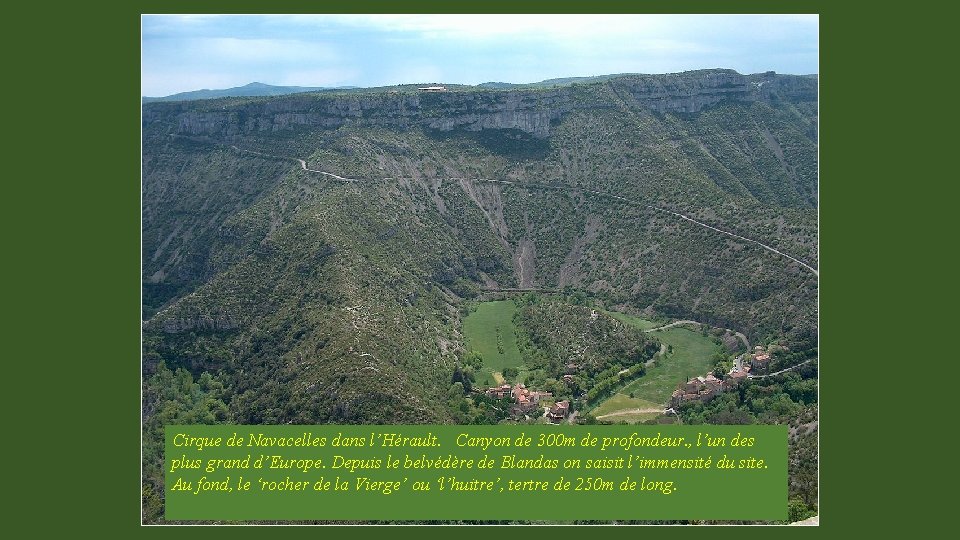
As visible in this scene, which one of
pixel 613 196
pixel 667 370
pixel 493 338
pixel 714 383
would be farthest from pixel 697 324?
pixel 613 196

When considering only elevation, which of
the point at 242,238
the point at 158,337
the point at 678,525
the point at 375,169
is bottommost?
the point at 678,525

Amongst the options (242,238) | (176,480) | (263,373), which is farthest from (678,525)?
(242,238)

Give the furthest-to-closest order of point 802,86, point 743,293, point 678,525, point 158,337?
point 802,86, point 743,293, point 158,337, point 678,525

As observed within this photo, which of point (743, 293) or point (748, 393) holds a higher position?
point (743, 293)

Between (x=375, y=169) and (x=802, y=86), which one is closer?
(x=375, y=169)

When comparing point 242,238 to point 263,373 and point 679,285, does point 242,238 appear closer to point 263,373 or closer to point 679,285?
point 263,373

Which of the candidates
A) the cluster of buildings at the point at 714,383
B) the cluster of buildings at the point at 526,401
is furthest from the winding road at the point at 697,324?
the cluster of buildings at the point at 526,401
